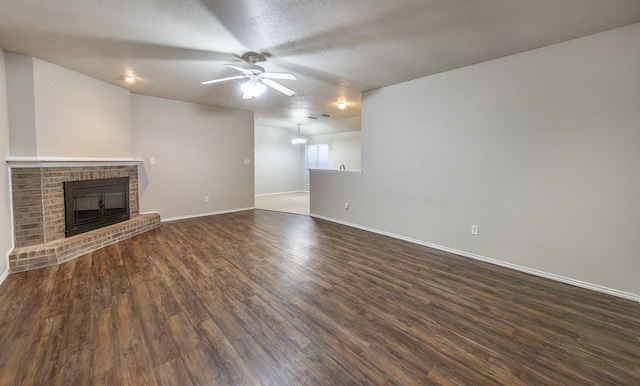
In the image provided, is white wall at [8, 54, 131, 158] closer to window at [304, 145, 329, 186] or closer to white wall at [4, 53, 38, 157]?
white wall at [4, 53, 38, 157]

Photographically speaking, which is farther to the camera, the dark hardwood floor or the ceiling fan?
the ceiling fan

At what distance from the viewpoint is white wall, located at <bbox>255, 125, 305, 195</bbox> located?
30.3 ft

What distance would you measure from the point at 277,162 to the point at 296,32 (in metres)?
7.46

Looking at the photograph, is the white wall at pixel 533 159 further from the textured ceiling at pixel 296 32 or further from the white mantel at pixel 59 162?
the white mantel at pixel 59 162

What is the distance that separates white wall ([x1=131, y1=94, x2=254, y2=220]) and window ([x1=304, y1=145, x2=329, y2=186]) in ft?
12.8

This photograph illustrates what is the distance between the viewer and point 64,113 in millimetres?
3553

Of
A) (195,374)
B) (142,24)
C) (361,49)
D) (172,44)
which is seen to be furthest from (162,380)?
(361,49)

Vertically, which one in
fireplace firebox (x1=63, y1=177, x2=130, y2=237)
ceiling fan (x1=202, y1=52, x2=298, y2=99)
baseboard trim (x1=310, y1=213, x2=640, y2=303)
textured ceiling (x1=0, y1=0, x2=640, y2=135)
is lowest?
baseboard trim (x1=310, y1=213, x2=640, y2=303)

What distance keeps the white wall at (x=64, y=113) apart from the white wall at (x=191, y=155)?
1.50 feet

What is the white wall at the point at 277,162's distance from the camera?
30.3 ft

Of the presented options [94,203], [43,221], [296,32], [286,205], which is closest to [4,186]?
[43,221]

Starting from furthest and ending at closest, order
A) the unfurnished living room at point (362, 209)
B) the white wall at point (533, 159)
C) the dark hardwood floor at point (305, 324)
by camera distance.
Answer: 1. the white wall at point (533, 159)
2. the unfurnished living room at point (362, 209)
3. the dark hardwood floor at point (305, 324)

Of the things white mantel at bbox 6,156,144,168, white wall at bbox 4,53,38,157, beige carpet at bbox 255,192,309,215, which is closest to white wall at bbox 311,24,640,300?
beige carpet at bbox 255,192,309,215

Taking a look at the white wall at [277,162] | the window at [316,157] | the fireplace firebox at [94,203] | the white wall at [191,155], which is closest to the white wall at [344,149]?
the window at [316,157]
